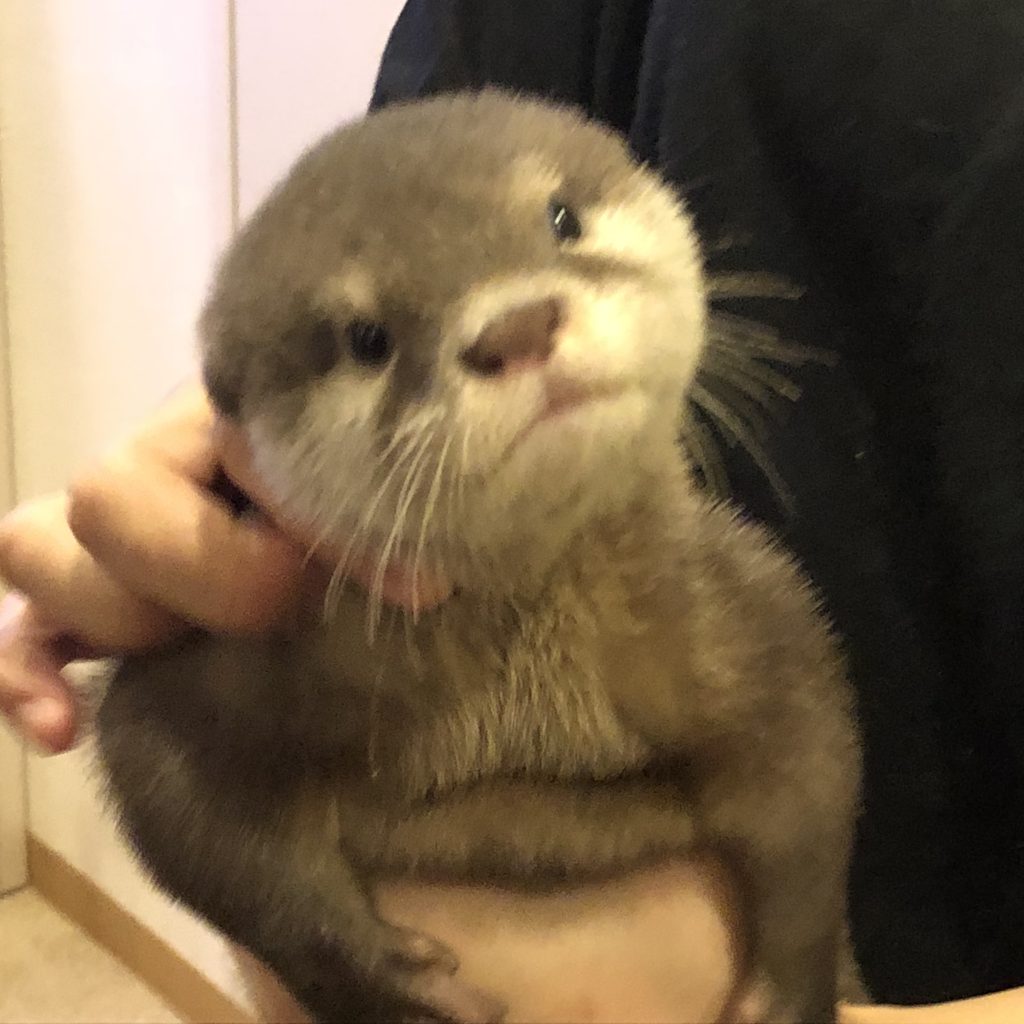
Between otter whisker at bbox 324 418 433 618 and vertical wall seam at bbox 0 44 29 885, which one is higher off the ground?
otter whisker at bbox 324 418 433 618

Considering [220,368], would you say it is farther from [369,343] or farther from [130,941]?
[130,941]

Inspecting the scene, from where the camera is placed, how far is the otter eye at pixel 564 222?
1.83 ft

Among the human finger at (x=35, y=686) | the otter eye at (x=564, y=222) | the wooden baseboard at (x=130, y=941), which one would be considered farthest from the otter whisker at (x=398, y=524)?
the wooden baseboard at (x=130, y=941)

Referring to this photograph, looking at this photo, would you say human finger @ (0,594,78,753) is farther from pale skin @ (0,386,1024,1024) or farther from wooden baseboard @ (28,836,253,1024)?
wooden baseboard @ (28,836,253,1024)

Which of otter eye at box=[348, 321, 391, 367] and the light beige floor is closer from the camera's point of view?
otter eye at box=[348, 321, 391, 367]

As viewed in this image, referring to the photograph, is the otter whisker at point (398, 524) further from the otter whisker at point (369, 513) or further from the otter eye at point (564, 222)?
the otter eye at point (564, 222)

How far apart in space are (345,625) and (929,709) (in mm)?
383

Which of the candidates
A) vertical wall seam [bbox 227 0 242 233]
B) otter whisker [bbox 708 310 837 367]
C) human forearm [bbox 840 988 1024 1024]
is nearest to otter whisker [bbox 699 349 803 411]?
otter whisker [bbox 708 310 837 367]

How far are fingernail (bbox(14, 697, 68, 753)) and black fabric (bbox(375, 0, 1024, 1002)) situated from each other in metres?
0.42

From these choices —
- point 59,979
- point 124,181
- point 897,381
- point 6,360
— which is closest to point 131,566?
point 897,381

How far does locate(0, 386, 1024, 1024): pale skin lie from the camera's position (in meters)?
0.60

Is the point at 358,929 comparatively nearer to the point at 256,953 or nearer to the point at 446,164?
the point at 256,953

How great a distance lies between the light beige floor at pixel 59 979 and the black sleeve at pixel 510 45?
1510mm

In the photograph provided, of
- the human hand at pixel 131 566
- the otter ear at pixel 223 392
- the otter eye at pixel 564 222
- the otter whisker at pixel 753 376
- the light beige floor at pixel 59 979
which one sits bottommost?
the light beige floor at pixel 59 979
